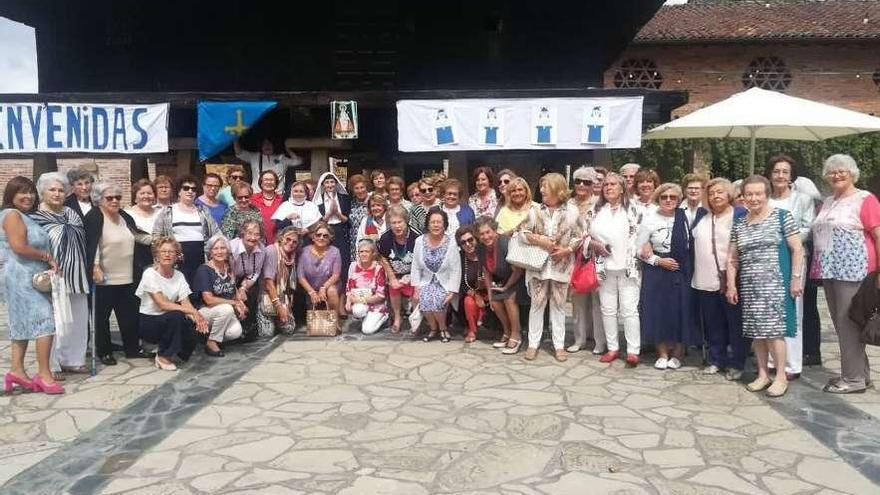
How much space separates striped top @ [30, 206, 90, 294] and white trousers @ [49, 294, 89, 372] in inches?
8.7

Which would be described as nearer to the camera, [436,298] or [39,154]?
[436,298]

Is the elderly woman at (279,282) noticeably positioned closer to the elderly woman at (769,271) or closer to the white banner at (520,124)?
the white banner at (520,124)

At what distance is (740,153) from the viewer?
2023cm

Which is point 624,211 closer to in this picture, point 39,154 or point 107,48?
point 39,154

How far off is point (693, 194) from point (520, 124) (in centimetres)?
327

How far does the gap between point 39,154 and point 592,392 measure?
7897 mm

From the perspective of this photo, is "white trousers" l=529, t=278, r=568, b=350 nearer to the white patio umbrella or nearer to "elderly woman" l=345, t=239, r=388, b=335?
"elderly woman" l=345, t=239, r=388, b=335

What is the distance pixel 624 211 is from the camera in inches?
225

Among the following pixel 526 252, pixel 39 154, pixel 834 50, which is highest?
pixel 834 50

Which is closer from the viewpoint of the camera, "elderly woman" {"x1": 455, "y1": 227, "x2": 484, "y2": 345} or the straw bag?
"elderly woman" {"x1": 455, "y1": 227, "x2": 484, "y2": 345}

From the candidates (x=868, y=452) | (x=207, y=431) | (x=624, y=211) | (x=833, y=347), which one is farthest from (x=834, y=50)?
(x=207, y=431)

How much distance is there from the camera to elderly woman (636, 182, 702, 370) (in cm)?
555

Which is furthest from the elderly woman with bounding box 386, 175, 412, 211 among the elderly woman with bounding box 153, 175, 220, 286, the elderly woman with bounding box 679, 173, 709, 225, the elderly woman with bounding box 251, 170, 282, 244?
the elderly woman with bounding box 679, 173, 709, 225

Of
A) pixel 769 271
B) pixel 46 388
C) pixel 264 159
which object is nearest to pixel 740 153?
pixel 264 159
